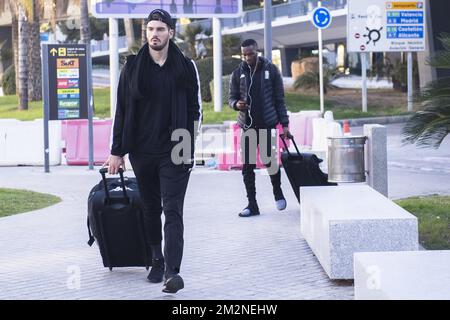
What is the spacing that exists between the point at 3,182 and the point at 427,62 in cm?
810

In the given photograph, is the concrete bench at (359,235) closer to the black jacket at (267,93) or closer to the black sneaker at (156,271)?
the black sneaker at (156,271)

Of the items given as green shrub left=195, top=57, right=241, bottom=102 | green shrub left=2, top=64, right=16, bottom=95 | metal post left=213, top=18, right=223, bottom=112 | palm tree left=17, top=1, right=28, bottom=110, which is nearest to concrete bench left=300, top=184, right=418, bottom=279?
metal post left=213, top=18, right=223, bottom=112

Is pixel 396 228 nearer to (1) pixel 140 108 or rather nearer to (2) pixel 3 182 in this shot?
(1) pixel 140 108

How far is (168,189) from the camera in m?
6.89

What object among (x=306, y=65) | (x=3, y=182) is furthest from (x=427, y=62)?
(x=306, y=65)

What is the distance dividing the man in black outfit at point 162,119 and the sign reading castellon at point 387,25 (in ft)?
72.6

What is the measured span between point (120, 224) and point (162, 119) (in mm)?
938

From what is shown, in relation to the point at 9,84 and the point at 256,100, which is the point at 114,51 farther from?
the point at 9,84

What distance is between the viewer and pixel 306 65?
4331 centimetres

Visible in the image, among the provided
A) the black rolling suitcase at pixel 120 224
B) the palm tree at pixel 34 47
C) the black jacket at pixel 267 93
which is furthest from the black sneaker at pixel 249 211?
the palm tree at pixel 34 47

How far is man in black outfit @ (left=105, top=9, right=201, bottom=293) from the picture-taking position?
6875mm

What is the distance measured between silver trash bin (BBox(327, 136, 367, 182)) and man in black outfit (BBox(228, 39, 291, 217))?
79cm

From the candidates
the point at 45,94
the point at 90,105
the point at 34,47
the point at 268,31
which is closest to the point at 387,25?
the point at 268,31

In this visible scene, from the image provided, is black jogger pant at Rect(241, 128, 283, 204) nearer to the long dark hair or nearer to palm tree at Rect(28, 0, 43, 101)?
the long dark hair
